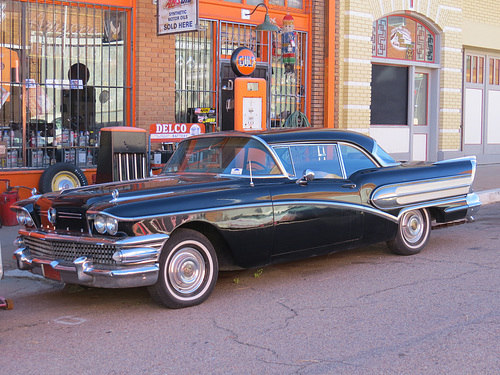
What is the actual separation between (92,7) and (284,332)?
315 inches

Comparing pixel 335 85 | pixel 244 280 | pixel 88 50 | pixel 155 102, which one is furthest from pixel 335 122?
pixel 244 280

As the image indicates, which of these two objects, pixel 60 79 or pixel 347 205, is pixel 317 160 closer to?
pixel 347 205

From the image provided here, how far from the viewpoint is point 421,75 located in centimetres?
1730

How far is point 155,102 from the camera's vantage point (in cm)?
1166

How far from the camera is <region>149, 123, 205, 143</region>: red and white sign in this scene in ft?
35.0

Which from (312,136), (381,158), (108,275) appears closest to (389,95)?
(381,158)

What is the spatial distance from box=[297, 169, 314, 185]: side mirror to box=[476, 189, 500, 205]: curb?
721 cm

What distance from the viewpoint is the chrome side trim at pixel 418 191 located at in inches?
274

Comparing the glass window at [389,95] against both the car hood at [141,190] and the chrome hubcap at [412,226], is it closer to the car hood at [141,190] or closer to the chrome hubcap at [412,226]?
the chrome hubcap at [412,226]

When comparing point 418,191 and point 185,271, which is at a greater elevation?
point 418,191

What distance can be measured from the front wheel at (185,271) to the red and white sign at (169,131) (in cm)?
534

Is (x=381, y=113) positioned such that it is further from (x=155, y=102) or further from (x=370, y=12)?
(x=155, y=102)

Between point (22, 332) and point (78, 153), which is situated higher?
point (78, 153)

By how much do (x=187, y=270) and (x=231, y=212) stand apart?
64 centimetres
